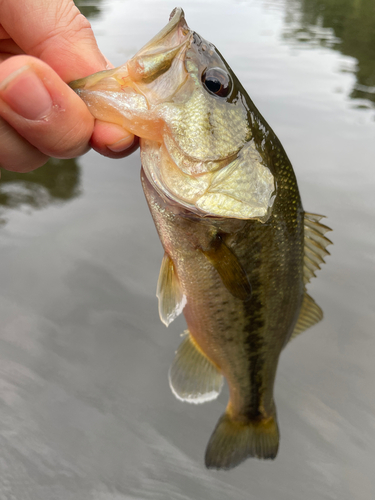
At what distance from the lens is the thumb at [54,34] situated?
3.71 feet

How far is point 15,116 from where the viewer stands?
0.99 metres

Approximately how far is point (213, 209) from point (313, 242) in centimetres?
61

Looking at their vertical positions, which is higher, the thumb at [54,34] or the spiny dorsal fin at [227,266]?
the thumb at [54,34]

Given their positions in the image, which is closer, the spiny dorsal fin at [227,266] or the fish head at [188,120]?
the fish head at [188,120]

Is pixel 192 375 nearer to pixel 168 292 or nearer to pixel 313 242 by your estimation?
pixel 168 292

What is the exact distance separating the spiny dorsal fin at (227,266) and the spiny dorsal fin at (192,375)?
1.87 ft

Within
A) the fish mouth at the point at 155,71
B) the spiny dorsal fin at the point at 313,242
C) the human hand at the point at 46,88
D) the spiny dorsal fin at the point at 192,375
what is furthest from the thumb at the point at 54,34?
the spiny dorsal fin at the point at 192,375

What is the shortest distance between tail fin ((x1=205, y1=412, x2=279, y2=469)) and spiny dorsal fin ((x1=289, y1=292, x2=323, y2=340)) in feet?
1.85

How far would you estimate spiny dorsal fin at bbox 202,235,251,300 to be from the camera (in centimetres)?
129

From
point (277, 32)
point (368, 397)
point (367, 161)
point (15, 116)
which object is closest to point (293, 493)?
point (368, 397)

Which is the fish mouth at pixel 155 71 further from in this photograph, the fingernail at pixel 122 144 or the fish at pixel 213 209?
the fingernail at pixel 122 144

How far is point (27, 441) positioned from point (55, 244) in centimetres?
143

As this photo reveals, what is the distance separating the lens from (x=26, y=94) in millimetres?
918

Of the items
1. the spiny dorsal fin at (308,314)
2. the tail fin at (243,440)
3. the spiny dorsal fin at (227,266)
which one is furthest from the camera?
the tail fin at (243,440)
